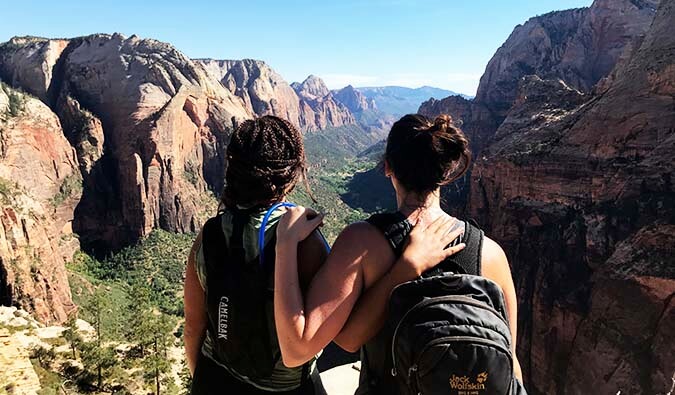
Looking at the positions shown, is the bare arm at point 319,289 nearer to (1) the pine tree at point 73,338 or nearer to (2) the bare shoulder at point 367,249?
(2) the bare shoulder at point 367,249

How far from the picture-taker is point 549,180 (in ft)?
87.6

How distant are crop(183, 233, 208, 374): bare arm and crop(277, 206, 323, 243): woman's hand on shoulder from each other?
75 centimetres

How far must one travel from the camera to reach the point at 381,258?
2562 millimetres

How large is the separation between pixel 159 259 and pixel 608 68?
63.3 metres

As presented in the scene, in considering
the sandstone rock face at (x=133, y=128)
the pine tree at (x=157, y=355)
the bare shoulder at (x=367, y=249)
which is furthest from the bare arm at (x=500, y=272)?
the sandstone rock face at (x=133, y=128)

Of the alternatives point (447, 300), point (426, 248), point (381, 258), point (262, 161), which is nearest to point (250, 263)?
point (262, 161)

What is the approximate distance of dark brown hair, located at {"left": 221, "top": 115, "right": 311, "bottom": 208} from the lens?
2730 mm

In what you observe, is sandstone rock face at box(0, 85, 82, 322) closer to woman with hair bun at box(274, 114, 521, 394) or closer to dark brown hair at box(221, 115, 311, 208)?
dark brown hair at box(221, 115, 311, 208)

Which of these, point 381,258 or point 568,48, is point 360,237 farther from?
point 568,48

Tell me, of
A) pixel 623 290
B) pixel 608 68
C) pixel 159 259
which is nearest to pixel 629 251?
pixel 623 290

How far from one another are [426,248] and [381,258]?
26 centimetres

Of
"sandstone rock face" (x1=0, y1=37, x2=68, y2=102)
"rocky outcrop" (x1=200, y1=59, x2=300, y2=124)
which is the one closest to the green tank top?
"sandstone rock face" (x1=0, y1=37, x2=68, y2=102)

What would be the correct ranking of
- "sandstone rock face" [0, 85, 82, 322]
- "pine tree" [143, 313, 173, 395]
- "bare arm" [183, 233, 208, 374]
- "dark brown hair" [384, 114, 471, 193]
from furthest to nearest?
"sandstone rock face" [0, 85, 82, 322] → "pine tree" [143, 313, 173, 395] → "bare arm" [183, 233, 208, 374] → "dark brown hair" [384, 114, 471, 193]

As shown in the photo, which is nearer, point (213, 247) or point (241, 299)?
point (241, 299)
